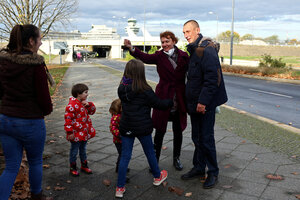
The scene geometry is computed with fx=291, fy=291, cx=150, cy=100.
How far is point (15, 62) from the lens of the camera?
8.53 ft

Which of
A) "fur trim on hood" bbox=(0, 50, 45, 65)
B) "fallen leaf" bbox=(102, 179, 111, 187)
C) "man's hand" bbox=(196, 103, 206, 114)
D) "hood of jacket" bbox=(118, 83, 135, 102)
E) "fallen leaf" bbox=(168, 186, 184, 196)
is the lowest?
"fallen leaf" bbox=(102, 179, 111, 187)

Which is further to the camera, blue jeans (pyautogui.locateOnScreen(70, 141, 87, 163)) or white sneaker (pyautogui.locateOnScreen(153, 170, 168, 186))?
blue jeans (pyautogui.locateOnScreen(70, 141, 87, 163))

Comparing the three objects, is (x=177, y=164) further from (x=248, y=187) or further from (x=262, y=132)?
(x=262, y=132)

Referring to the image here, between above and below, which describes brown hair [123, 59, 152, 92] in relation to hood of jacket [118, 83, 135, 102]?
above

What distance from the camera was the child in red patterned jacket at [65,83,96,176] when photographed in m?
3.82

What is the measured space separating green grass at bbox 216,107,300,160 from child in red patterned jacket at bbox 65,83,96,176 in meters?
3.24

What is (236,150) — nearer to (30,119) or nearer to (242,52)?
(30,119)

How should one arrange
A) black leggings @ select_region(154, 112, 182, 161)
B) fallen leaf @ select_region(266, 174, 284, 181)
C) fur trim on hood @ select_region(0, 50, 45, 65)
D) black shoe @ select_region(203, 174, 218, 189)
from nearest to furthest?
fur trim on hood @ select_region(0, 50, 45, 65), black shoe @ select_region(203, 174, 218, 189), fallen leaf @ select_region(266, 174, 284, 181), black leggings @ select_region(154, 112, 182, 161)

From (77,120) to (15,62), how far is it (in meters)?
1.45

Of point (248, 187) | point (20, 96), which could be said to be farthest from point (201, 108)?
point (20, 96)

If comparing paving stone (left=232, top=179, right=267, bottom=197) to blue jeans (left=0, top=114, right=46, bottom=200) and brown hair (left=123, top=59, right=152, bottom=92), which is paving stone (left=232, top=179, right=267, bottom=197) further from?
blue jeans (left=0, top=114, right=46, bottom=200)

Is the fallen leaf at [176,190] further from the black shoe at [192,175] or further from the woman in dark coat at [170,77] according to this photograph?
the woman in dark coat at [170,77]

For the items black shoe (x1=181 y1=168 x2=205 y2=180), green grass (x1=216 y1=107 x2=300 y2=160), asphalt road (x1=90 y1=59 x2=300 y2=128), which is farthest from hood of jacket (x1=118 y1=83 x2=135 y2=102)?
asphalt road (x1=90 y1=59 x2=300 y2=128)

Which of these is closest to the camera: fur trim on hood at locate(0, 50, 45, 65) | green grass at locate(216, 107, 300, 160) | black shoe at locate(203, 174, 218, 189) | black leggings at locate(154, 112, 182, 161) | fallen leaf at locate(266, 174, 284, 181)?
fur trim on hood at locate(0, 50, 45, 65)
